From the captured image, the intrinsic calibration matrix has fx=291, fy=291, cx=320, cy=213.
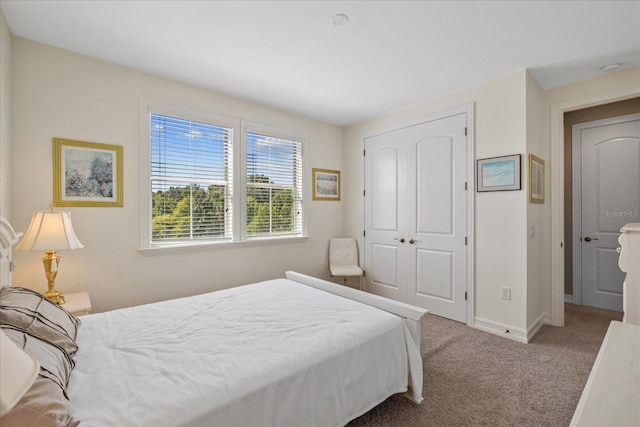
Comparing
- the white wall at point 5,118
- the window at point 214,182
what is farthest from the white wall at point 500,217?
the white wall at point 5,118

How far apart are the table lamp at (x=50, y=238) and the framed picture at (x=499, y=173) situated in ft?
11.8

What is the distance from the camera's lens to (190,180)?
306cm

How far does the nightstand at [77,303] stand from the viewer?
2008mm

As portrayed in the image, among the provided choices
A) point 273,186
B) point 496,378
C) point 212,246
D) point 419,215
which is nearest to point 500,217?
point 419,215

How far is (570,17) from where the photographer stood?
6.52ft

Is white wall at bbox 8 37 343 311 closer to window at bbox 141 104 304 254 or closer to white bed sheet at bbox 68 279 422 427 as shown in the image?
window at bbox 141 104 304 254

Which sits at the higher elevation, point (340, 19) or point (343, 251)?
point (340, 19)

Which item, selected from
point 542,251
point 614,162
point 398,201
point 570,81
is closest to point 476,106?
point 570,81

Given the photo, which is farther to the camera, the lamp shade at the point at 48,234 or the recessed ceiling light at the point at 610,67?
the recessed ceiling light at the point at 610,67

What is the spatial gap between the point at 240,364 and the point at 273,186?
2.68 meters

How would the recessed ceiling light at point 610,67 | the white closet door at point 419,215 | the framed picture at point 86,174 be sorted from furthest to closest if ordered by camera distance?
1. the white closet door at point 419,215
2. the recessed ceiling light at point 610,67
3. the framed picture at point 86,174

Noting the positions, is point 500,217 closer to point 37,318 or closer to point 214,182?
point 214,182

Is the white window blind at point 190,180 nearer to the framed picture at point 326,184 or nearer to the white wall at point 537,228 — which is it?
the framed picture at point 326,184

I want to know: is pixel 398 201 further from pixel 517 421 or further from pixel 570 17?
pixel 517 421
